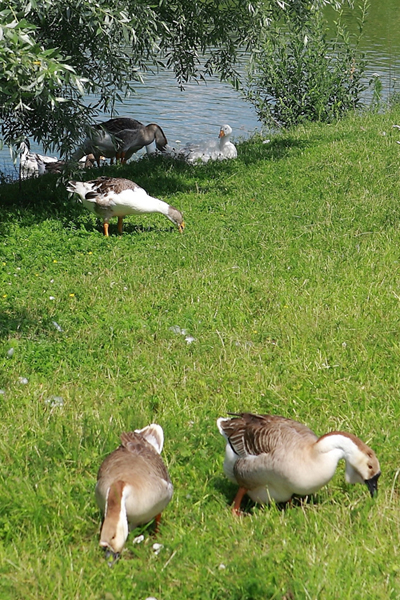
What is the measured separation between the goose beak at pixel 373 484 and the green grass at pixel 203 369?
0.08 m

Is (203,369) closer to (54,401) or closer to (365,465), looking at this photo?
(54,401)

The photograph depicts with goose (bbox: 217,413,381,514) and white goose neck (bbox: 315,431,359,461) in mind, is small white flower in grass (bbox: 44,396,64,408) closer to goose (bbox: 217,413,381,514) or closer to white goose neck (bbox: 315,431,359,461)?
goose (bbox: 217,413,381,514)

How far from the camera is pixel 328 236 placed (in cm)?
1002

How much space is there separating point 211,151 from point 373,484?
13.7 m

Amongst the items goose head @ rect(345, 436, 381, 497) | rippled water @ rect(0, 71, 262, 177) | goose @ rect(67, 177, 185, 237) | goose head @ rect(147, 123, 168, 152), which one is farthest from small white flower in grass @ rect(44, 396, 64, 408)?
rippled water @ rect(0, 71, 262, 177)

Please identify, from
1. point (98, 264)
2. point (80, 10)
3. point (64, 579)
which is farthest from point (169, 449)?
point (80, 10)

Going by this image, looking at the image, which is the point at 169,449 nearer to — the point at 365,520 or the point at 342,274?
the point at 365,520

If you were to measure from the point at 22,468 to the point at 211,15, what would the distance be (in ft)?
35.5

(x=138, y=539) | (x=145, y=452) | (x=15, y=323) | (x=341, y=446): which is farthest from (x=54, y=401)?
(x=341, y=446)

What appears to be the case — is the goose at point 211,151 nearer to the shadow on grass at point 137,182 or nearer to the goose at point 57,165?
the shadow on grass at point 137,182

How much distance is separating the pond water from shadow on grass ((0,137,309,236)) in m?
3.70

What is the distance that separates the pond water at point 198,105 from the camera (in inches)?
862

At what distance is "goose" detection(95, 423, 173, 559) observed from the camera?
12.7 feet

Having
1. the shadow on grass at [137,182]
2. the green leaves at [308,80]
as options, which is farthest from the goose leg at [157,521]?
the green leaves at [308,80]
